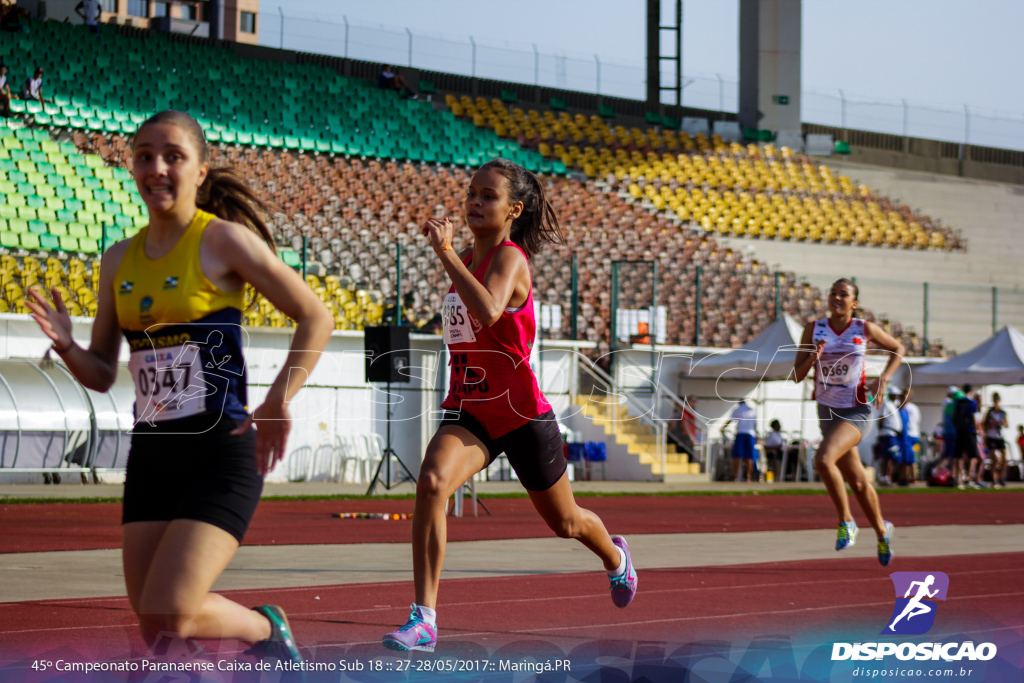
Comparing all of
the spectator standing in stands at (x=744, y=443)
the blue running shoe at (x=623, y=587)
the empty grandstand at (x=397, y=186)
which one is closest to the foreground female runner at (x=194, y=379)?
the blue running shoe at (x=623, y=587)

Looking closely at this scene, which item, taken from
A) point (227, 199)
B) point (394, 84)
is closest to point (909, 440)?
point (394, 84)

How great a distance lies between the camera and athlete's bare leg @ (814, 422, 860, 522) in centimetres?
925

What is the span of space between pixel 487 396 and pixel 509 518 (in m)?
10.1

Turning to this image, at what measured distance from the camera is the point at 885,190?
137ft

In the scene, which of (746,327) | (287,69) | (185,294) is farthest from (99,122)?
(185,294)

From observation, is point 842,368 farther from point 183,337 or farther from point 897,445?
point 897,445

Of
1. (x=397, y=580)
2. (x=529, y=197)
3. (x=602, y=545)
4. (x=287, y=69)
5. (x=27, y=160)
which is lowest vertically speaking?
(x=397, y=580)

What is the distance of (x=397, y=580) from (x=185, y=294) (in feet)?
17.5

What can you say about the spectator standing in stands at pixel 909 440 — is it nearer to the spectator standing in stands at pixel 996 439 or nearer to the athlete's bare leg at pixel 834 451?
the spectator standing in stands at pixel 996 439

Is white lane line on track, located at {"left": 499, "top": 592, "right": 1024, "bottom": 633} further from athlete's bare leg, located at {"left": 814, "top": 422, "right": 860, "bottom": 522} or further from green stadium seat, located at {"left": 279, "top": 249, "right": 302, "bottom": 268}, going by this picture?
green stadium seat, located at {"left": 279, "top": 249, "right": 302, "bottom": 268}

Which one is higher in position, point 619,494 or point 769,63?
point 769,63

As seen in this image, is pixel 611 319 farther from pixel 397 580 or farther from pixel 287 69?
pixel 397 580

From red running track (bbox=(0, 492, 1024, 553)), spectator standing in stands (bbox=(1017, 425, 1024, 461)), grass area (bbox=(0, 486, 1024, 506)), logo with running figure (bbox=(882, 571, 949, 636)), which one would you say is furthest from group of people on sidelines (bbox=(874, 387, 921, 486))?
logo with running figure (bbox=(882, 571, 949, 636))

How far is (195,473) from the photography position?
3.73 m
